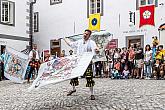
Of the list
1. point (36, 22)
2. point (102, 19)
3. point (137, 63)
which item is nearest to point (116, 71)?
point (137, 63)

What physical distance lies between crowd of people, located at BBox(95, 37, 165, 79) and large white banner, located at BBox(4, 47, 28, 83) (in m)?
4.50

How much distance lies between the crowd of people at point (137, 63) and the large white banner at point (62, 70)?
888 centimetres

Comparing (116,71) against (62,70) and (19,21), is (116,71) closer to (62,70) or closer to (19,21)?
(19,21)

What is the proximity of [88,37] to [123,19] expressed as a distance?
14.1m

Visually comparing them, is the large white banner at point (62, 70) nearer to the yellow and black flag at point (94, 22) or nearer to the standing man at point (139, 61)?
the standing man at point (139, 61)

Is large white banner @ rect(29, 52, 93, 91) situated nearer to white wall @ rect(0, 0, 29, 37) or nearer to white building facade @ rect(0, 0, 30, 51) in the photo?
white building facade @ rect(0, 0, 30, 51)

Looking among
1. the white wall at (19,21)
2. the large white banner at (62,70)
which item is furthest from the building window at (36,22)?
the large white banner at (62,70)

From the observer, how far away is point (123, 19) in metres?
22.8

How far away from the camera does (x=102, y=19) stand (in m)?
23.8

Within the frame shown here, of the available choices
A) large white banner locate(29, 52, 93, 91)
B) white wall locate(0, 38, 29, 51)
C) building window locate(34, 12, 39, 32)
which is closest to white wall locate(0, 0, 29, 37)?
white wall locate(0, 38, 29, 51)

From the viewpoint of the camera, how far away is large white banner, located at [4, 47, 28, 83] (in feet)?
54.0

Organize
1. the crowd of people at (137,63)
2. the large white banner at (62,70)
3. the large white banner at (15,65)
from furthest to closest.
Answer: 1. the crowd of people at (137,63)
2. the large white banner at (15,65)
3. the large white banner at (62,70)

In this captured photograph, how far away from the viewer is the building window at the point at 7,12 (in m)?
24.2

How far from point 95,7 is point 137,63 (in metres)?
7.93
